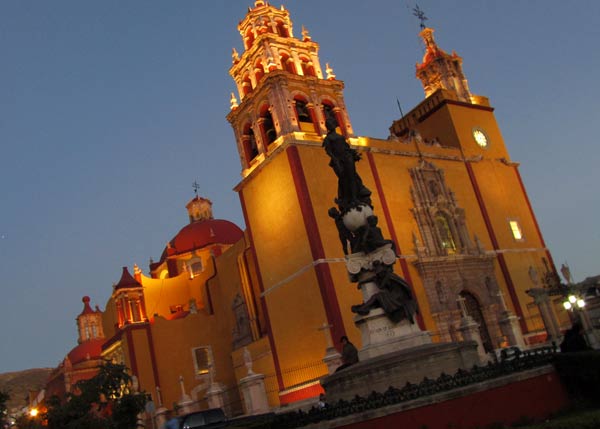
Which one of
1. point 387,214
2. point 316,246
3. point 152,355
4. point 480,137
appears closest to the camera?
point 316,246

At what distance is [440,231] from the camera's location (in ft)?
92.1

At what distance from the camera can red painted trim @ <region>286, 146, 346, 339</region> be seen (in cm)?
2253

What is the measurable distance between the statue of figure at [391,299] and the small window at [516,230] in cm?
2113

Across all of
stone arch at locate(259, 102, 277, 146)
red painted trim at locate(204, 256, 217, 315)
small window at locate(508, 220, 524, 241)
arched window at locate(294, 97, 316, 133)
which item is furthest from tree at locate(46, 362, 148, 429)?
small window at locate(508, 220, 524, 241)

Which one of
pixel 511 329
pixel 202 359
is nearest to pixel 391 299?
pixel 511 329

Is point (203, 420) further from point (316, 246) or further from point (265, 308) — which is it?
point (265, 308)

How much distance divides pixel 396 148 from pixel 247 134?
6.95 metres

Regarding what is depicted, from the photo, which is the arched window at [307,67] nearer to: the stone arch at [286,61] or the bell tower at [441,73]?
the stone arch at [286,61]

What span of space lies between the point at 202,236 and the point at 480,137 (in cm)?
1816

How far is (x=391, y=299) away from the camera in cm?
1147

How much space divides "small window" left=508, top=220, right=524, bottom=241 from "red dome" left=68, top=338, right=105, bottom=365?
27.5 m

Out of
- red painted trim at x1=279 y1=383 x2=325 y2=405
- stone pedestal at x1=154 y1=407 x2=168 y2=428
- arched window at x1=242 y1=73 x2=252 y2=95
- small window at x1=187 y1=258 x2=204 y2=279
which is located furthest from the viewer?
small window at x1=187 y1=258 x2=204 y2=279

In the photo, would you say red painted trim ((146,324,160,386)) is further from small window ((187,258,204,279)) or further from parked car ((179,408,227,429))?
parked car ((179,408,227,429))

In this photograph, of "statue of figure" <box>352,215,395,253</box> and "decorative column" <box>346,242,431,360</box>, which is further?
"statue of figure" <box>352,215,395,253</box>
